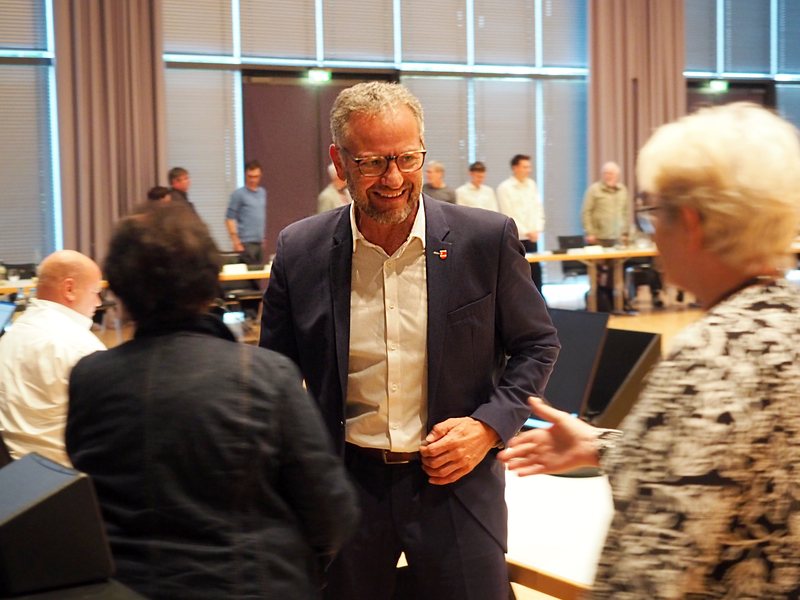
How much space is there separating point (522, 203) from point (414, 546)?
888cm

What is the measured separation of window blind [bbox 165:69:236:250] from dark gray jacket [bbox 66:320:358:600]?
944 cm

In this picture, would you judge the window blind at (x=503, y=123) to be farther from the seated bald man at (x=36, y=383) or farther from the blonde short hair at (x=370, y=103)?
the blonde short hair at (x=370, y=103)

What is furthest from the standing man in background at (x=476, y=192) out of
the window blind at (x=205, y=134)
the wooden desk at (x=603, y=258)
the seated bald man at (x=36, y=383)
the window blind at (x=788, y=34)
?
the seated bald man at (x=36, y=383)

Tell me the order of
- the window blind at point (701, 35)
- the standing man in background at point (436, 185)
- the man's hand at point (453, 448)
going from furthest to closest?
the window blind at point (701, 35) < the standing man in background at point (436, 185) < the man's hand at point (453, 448)

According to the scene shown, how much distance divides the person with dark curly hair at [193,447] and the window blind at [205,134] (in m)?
9.39

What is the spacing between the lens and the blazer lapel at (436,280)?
5.92 feet

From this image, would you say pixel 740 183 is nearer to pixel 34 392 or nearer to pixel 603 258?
pixel 34 392

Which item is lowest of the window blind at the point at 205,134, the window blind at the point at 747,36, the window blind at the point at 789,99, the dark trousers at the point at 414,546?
the dark trousers at the point at 414,546

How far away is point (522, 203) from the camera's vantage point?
10.4 metres

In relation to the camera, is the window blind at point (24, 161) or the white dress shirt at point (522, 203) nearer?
the window blind at point (24, 161)

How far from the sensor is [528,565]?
6.82ft

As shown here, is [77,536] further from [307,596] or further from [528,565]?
[528,565]

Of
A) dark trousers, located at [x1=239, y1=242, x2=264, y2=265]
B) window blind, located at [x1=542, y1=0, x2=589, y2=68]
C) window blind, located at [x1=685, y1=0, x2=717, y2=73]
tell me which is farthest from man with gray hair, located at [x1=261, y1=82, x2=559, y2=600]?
window blind, located at [x1=685, y1=0, x2=717, y2=73]

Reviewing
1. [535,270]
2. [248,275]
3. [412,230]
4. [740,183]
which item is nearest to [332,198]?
[248,275]
